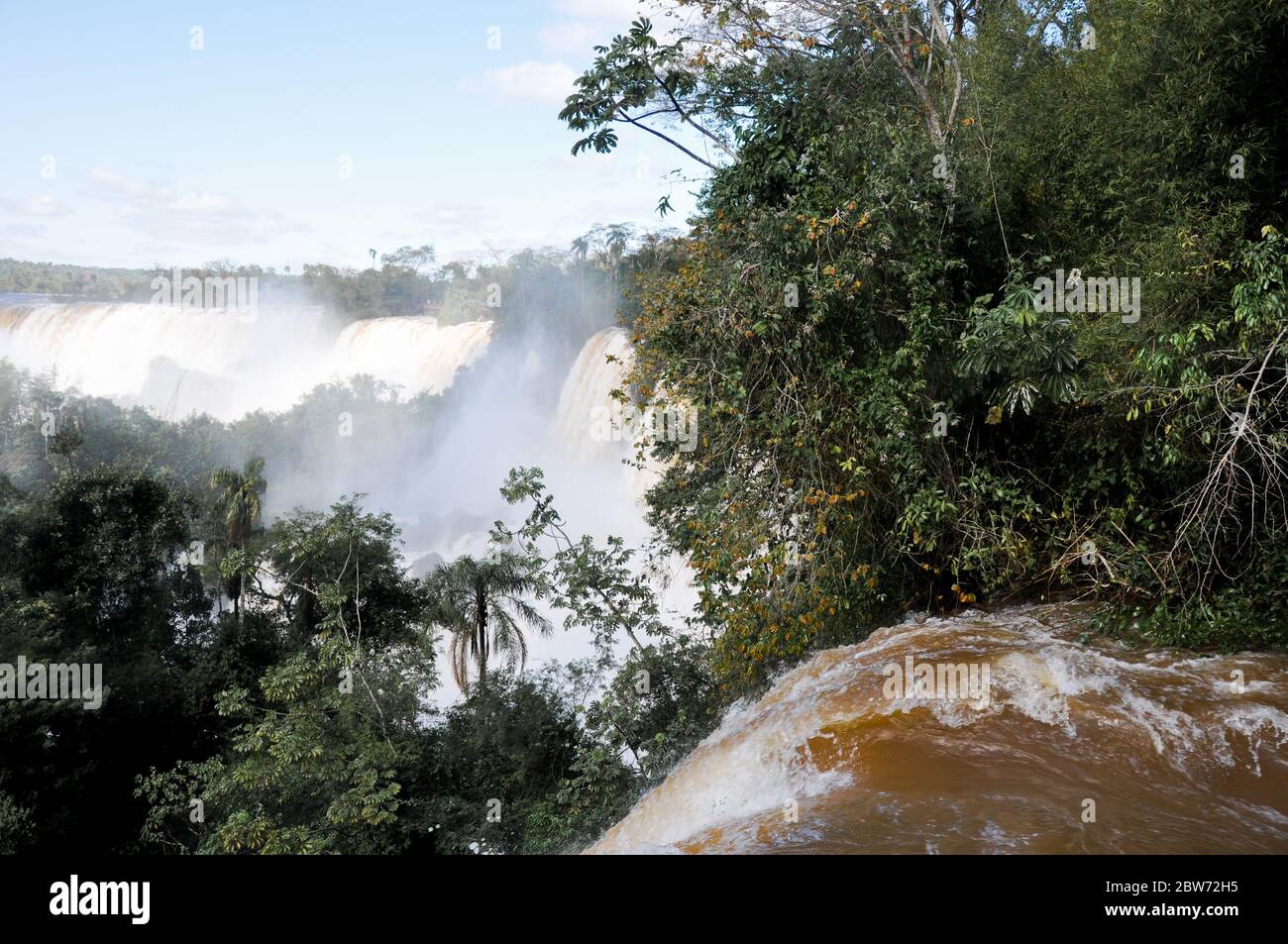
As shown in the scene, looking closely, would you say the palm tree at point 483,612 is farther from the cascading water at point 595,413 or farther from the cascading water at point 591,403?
the cascading water at point 595,413

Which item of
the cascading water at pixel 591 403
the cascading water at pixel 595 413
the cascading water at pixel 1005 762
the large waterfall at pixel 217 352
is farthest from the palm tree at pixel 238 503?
the large waterfall at pixel 217 352

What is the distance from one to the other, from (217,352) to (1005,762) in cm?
4254

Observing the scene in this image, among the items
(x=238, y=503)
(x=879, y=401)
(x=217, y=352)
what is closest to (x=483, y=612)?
(x=238, y=503)

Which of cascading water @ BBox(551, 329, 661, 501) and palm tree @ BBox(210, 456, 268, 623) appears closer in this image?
palm tree @ BBox(210, 456, 268, 623)

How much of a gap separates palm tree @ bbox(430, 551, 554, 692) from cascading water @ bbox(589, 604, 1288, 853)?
9283mm

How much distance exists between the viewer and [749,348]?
7.50 metres

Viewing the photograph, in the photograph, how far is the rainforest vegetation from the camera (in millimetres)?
5742

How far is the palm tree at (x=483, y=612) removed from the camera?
15203 millimetres

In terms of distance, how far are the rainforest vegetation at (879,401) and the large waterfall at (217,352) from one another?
22810 millimetres

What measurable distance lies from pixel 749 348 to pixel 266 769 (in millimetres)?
7879

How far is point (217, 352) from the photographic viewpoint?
40562mm

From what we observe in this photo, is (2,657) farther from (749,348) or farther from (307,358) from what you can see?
(307,358)

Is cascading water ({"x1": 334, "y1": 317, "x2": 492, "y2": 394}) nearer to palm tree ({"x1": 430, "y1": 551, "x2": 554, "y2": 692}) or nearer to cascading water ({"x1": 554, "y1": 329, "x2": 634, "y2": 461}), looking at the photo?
cascading water ({"x1": 554, "y1": 329, "x2": 634, "y2": 461})

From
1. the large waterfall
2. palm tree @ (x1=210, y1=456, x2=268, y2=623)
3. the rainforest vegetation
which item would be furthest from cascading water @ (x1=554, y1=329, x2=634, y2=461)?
the rainforest vegetation
